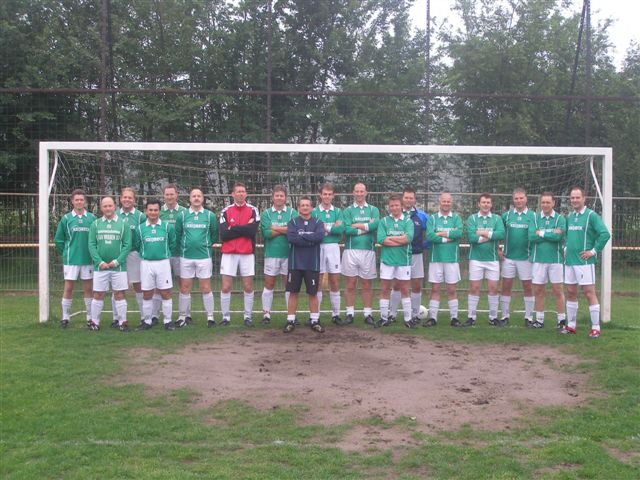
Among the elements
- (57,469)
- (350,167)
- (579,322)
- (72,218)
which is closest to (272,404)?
(57,469)

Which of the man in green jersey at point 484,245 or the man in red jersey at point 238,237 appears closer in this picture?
the man in red jersey at point 238,237

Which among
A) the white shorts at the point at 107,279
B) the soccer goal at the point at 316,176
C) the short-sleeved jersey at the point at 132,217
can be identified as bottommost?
the white shorts at the point at 107,279

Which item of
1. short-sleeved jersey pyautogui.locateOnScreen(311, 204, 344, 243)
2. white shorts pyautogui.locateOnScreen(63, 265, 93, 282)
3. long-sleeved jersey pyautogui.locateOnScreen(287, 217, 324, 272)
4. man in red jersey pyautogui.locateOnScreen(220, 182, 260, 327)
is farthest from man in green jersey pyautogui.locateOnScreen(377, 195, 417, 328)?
white shorts pyautogui.locateOnScreen(63, 265, 93, 282)

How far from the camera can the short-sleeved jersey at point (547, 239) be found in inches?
325

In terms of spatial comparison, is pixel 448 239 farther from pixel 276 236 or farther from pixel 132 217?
pixel 132 217

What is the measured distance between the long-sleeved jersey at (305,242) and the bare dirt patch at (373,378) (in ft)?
3.12

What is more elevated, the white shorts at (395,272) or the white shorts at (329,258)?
the white shorts at (329,258)

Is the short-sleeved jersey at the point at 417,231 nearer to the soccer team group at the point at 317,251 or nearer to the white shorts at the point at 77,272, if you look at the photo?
the soccer team group at the point at 317,251

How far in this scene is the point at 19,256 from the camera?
44.5 feet

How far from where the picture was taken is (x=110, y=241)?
8102 millimetres

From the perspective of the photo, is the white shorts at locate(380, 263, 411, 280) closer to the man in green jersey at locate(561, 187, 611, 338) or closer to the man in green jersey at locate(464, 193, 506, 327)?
the man in green jersey at locate(464, 193, 506, 327)

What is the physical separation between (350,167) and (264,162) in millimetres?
1825

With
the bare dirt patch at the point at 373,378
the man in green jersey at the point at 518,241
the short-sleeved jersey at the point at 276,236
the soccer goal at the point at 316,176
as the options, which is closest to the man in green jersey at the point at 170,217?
the short-sleeved jersey at the point at 276,236

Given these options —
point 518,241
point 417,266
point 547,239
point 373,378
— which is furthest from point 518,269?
point 373,378
